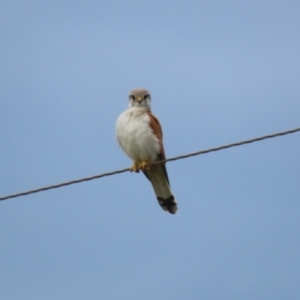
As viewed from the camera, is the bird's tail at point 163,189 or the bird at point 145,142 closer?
the bird at point 145,142

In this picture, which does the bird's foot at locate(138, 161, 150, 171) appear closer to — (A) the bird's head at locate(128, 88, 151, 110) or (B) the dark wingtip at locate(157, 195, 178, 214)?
(B) the dark wingtip at locate(157, 195, 178, 214)

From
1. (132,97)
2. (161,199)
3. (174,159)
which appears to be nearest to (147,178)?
(161,199)

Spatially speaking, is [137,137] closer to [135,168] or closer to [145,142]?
[145,142]

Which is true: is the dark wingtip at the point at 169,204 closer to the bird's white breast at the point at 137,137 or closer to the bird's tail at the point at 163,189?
the bird's tail at the point at 163,189

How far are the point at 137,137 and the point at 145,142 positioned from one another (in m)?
0.10

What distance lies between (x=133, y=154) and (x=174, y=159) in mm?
2217

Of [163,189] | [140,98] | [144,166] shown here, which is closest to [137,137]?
[144,166]

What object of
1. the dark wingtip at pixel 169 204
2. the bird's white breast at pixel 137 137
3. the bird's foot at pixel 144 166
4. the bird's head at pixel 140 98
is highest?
the bird's head at pixel 140 98

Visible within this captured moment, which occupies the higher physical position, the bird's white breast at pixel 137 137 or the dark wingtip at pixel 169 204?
the bird's white breast at pixel 137 137

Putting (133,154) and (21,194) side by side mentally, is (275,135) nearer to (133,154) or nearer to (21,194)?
(21,194)

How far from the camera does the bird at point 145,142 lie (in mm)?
9266

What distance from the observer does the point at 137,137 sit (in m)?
9.23

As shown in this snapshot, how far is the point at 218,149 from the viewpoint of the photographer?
668 centimetres

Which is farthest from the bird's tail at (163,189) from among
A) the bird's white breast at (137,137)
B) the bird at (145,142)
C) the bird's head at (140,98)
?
the bird's head at (140,98)
